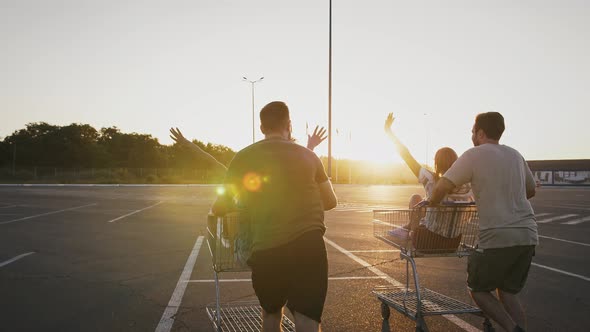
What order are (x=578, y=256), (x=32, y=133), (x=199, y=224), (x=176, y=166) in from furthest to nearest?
1. (x=176, y=166)
2. (x=32, y=133)
3. (x=199, y=224)
4. (x=578, y=256)

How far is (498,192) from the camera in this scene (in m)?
3.58

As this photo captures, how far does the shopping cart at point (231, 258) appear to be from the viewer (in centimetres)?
365

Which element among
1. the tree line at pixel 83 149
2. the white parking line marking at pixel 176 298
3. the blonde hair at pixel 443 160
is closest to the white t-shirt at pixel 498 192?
the blonde hair at pixel 443 160

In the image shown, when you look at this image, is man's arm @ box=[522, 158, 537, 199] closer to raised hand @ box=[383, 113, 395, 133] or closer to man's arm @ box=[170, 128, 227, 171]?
raised hand @ box=[383, 113, 395, 133]

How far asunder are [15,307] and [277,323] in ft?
12.8

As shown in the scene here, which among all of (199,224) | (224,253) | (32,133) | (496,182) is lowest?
(199,224)

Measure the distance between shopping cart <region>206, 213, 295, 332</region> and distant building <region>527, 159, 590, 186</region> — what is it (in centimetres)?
7051

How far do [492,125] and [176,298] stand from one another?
408 centimetres

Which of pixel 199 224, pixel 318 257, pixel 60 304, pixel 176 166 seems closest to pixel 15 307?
pixel 60 304

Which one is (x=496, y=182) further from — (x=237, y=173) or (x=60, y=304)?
(x=60, y=304)

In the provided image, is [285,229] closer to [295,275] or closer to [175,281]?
[295,275]

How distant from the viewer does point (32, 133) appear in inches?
3376

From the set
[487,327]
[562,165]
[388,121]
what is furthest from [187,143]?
[562,165]

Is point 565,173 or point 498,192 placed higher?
point 498,192
